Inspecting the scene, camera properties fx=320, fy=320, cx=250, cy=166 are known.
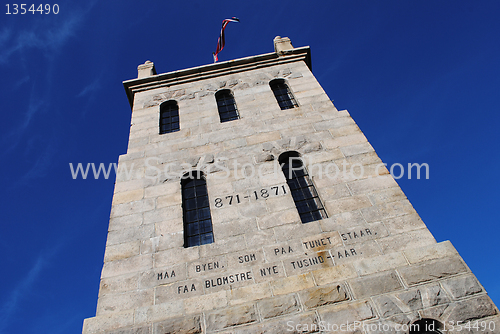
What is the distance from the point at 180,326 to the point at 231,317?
0.88 meters

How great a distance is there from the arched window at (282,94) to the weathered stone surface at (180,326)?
7465 mm

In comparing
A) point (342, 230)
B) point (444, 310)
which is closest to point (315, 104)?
point (342, 230)

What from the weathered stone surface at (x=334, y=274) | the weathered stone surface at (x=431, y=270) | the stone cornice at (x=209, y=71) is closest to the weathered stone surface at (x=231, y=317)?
the weathered stone surface at (x=334, y=274)

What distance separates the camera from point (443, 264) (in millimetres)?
5785

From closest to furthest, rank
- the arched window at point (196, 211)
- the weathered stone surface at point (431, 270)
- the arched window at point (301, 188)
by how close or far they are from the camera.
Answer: the weathered stone surface at point (431, 270) < the arched window at point (196, 211) < the arched window at point (301, 188)

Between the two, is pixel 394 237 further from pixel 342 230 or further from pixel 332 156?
pixel 332 156

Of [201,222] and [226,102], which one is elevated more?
[226,102]

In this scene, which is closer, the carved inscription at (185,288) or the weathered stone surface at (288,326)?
the weathered stone surface at (288,326)

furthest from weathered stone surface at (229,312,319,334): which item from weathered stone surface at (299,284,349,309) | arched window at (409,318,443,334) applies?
arched window at (409,318,443,334)

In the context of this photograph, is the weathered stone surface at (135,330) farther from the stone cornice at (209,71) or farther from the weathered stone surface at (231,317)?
the stone cornice at (209,71)

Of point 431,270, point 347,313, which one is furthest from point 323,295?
point 431,270

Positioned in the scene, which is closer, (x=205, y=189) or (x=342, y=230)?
(x=342, y=230)

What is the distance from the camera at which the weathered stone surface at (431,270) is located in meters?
5.66

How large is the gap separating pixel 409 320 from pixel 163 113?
9800 mm
